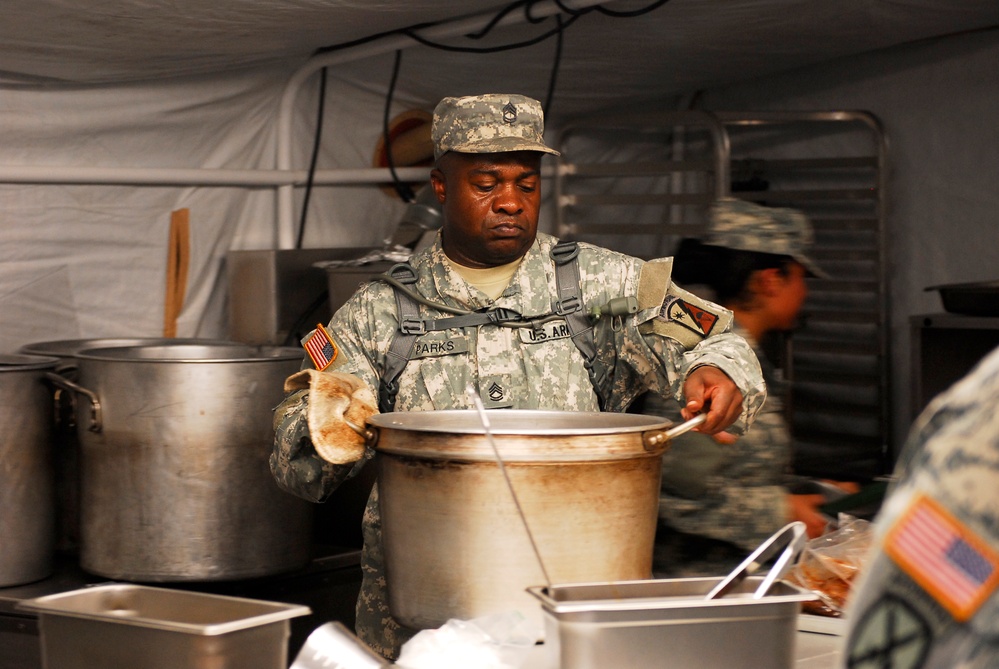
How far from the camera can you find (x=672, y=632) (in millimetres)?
1015

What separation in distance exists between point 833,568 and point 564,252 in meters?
0.65

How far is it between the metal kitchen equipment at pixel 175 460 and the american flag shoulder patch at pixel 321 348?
50 centimetres

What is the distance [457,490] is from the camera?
1.19 metres

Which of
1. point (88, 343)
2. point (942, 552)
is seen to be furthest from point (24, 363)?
point (942, 552)

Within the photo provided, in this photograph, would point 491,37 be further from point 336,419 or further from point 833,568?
point 336,419

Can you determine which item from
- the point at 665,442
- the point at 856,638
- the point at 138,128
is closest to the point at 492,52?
the point at 138,128

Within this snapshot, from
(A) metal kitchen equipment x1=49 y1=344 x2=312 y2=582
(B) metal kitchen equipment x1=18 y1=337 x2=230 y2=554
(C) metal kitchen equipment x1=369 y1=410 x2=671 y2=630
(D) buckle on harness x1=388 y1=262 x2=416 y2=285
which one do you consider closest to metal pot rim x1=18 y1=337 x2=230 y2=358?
(B) metal kitchen equipment x1=18 y1=337 x2=230 y2=554

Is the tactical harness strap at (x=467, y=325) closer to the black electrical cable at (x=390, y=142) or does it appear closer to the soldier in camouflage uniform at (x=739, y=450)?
the soldier in camouflage uniform at (x=739, y=450)

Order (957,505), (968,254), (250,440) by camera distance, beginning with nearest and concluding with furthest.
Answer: (957,505)
(250,440)
(968,254)

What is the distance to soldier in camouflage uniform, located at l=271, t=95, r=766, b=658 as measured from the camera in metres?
1.77

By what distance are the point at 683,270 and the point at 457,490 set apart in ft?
4.41

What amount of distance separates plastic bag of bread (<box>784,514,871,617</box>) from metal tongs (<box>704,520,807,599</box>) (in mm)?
512

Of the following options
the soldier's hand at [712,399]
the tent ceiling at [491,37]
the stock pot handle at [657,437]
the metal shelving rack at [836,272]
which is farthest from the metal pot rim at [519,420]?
the metal shelving rack at [836,272]

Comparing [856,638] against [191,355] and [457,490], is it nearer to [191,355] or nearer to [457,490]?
[457,490]
